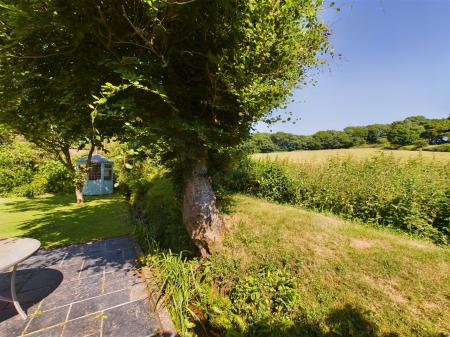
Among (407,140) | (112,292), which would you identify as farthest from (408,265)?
(407,140)

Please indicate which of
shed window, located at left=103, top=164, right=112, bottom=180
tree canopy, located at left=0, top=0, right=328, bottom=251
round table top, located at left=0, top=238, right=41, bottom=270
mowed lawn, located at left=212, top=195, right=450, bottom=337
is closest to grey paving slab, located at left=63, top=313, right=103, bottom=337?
round table top, located at left=0, top=238, right=41, bottom=270

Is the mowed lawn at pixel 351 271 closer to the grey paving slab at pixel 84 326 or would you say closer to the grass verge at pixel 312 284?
the grass verge at pixel 312 284

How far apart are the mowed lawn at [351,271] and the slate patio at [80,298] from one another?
1.70 m

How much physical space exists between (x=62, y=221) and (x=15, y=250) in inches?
251

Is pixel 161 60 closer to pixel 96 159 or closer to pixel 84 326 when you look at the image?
pixel 84 326

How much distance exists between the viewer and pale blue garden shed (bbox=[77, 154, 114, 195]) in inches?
659

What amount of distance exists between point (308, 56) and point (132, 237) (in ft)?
23.0

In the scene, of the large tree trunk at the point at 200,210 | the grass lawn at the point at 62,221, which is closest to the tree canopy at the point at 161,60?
the large tree trunk at the point at 200,210

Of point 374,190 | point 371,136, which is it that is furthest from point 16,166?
point 371,136

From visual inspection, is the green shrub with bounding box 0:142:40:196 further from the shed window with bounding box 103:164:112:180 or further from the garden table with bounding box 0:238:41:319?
the garden table with bounding box 0:238:41:319

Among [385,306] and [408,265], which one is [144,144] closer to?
[385,306]

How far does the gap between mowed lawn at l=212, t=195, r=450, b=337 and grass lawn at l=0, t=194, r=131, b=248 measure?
211 inches

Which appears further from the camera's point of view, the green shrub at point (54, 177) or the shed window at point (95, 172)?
the shed window at point (95, 172)

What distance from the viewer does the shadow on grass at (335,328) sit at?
2.86 m
